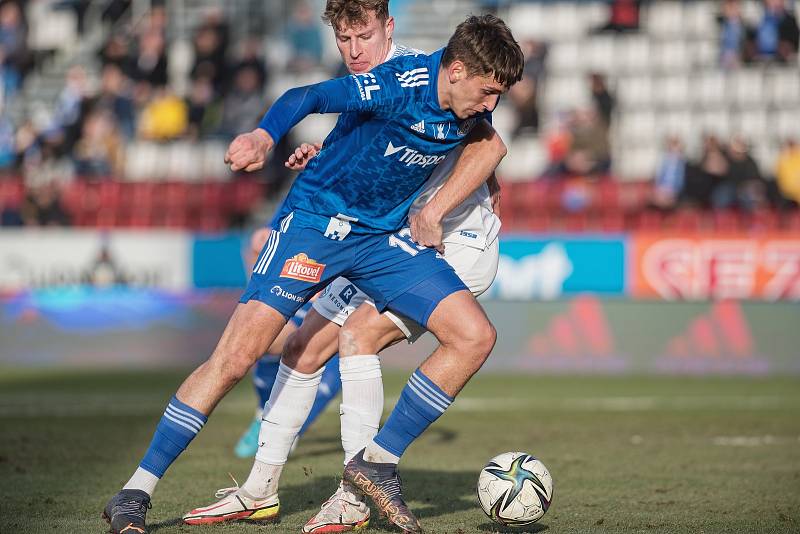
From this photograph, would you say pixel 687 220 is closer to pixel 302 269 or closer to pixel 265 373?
pixel 265 373

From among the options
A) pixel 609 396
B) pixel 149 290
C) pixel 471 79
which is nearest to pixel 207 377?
pixel 471 79

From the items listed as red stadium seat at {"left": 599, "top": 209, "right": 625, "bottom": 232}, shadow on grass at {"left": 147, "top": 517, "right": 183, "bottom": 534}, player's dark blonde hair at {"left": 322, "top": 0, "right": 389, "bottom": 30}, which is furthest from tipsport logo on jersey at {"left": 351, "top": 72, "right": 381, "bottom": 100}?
red stadium seat at {"left": 599, "top": 209, "right": 625, "bottom": 232}

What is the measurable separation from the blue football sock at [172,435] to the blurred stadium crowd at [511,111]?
1130cm

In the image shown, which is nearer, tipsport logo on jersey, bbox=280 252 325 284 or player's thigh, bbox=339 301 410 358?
tipsport logo on jersey, bbox=280 252 325 284

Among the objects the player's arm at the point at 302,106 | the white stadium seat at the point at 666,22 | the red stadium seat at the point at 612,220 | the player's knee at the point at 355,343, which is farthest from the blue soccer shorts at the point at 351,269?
the white stadium seat at the point at 666,22

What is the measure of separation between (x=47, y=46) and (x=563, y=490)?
55.7 feet

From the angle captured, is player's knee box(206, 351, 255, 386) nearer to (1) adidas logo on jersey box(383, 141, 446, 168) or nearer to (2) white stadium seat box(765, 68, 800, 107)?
(1) adidas logo on jersey box(383, 141, 446, 168)

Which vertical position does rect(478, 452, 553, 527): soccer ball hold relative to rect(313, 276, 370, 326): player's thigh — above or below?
below

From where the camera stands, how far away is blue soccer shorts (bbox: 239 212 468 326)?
512cm

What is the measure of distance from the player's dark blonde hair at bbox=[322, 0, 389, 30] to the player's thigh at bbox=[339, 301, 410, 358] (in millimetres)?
1408

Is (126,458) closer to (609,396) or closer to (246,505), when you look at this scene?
(246,505)

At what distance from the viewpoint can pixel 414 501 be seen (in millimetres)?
5918

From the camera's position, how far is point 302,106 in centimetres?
467

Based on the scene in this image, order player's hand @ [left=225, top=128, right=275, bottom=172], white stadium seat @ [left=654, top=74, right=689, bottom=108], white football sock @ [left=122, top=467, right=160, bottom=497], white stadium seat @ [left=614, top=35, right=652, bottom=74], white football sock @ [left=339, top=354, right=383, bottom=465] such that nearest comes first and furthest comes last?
player's hand @ [left=225, top=128, right=275, bottom=172], white football sock @ [left=122, top=467, right=160, bottom=497], white football sock @ [left=339, top=354, right=383, bottom=465], white stadium seat @ [left=654, top=74, right=689, bottom=108], white stadium seat @ [left=614, top=35, right=652, bottom=74]
